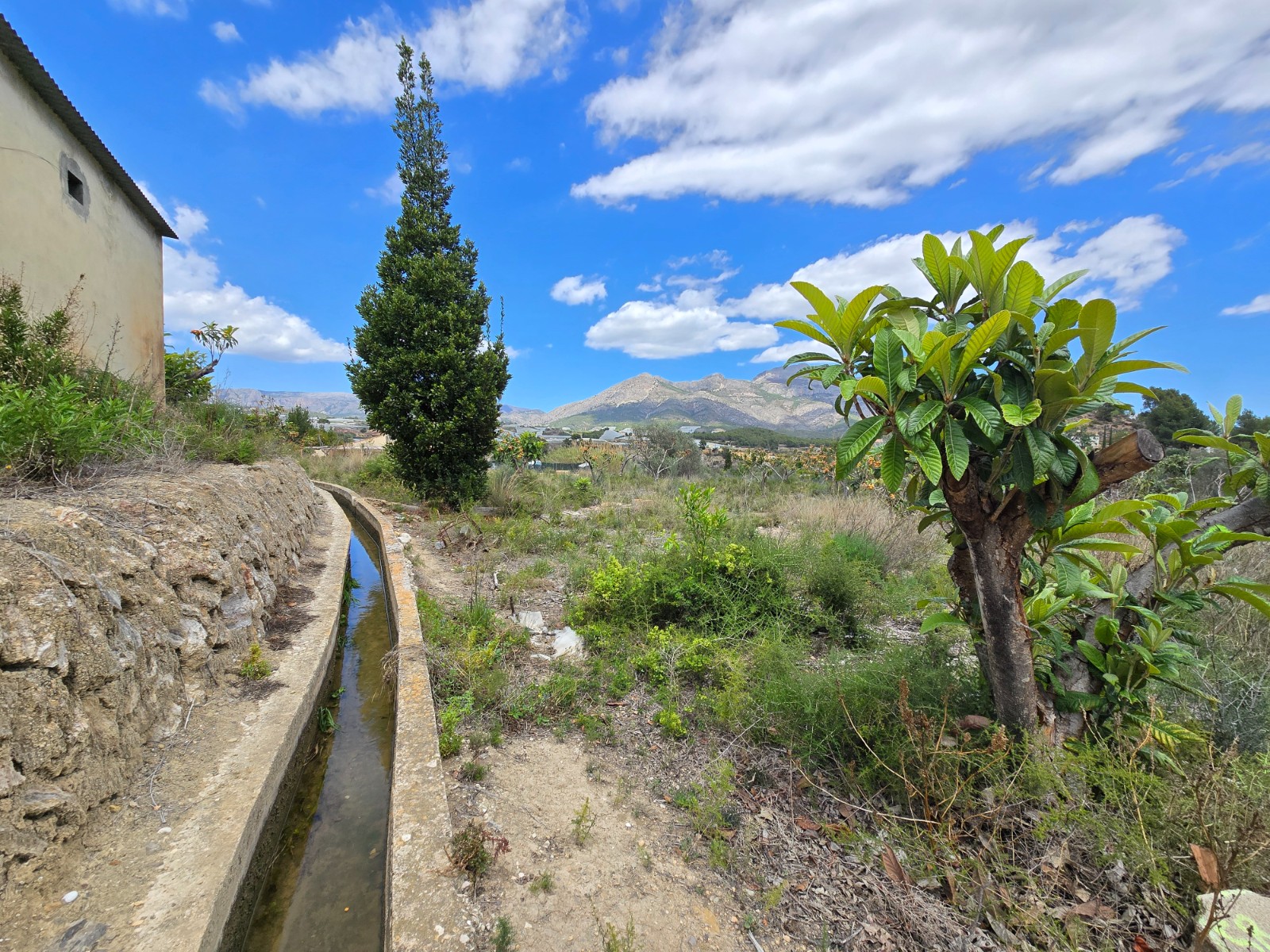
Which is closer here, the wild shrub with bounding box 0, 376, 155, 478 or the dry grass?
the wild shrub with bounding box 0, 376, 155, 478

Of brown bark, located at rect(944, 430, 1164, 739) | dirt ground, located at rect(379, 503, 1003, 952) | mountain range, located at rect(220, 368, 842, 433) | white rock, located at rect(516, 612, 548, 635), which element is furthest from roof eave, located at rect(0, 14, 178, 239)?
mountain range, located at rect(220, 368, 842, 433)

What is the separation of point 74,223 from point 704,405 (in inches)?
3548

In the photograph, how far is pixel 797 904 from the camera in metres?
1.90

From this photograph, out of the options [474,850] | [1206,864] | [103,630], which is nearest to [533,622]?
[474,850]

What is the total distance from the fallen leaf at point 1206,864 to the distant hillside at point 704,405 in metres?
68.5

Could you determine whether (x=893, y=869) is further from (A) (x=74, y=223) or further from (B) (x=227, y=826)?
(A) (x=74, y=223)

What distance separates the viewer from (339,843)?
8.14 ft

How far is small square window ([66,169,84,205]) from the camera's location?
7.16 m

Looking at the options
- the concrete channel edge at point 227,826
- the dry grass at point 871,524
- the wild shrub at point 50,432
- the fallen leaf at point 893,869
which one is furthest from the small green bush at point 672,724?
the wild shrub at point 50,432

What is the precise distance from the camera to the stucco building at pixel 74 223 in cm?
602

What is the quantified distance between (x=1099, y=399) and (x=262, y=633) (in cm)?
483

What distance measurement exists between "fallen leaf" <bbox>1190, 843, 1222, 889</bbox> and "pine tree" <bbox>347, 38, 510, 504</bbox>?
888cm

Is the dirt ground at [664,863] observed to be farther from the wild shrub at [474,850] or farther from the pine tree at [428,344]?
the pine tree at [428,344]

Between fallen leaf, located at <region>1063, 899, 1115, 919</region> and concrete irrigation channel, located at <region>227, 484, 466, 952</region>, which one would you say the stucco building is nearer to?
concrete irrigation channel, located at <region>227, 484, 466, 952</region>
